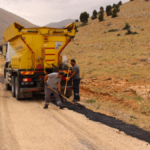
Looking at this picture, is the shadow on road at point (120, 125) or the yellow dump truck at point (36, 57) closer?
the shadow on road at point (120, 125)

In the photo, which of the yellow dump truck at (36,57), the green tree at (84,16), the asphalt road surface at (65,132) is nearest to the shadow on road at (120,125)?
the asphalt road surface at (65,132)

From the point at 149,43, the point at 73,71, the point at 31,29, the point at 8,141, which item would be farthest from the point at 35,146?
the point at 149,43

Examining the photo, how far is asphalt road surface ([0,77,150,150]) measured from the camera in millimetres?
4463

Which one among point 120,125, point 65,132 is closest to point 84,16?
point 120,125

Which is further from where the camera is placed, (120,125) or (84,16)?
(84,16)

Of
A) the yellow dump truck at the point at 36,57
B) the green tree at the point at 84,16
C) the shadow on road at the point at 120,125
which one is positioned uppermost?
the green tree at the point at 84,16

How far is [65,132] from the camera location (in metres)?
5.25

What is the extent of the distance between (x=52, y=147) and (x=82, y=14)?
64.1 meters

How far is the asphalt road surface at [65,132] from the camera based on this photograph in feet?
14.6

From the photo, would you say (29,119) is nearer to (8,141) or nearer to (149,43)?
(8,141)

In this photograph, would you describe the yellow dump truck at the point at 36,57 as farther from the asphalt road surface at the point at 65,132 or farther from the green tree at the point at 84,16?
the green tree at the point at 84,16

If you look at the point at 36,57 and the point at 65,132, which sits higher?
the point at 36,57

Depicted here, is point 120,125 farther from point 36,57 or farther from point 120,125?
point 36,57

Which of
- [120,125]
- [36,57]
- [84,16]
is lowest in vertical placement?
[120,125]
